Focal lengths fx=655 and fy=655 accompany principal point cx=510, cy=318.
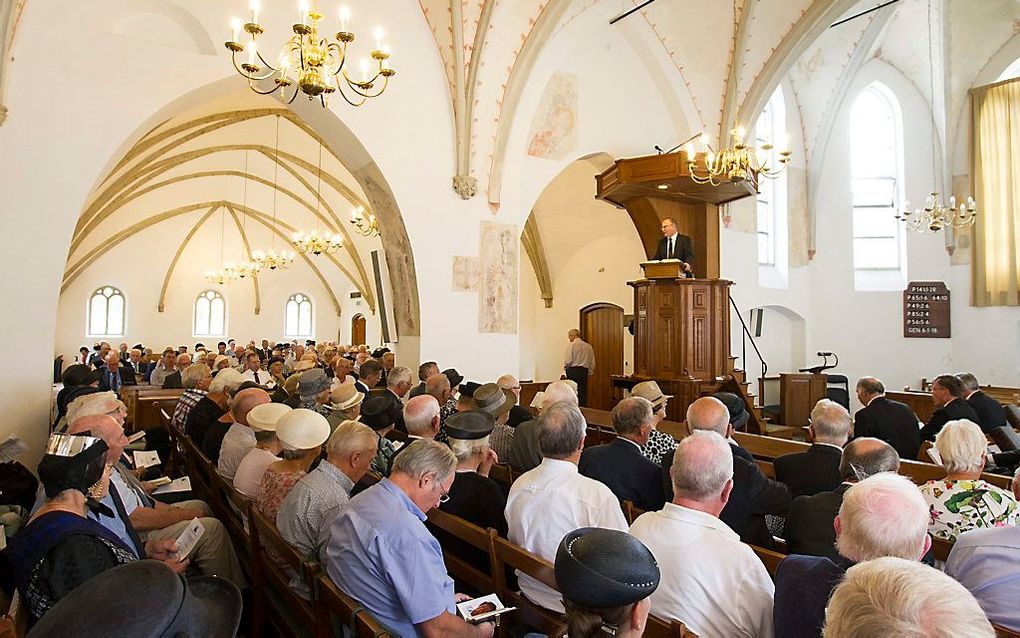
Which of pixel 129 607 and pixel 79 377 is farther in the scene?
pixel 79 377

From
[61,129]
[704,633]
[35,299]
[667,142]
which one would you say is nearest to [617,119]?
[667,142]

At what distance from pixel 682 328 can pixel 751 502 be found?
256 inches

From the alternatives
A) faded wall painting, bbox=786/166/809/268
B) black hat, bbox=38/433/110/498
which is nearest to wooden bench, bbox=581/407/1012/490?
black hat, bbox=38/433/110/498

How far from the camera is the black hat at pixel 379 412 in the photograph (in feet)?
16.0

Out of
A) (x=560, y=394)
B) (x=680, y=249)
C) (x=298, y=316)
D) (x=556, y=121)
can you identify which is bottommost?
(x=560, y=394)

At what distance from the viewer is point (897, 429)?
20.0 ft

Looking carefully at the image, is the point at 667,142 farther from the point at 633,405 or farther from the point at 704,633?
the point at 704,633

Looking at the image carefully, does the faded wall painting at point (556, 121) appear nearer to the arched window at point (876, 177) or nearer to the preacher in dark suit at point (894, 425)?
the preacher in dark suit at point (894, 425)

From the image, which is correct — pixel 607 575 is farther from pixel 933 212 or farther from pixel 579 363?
pixel 933 212

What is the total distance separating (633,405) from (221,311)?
82.6 feet

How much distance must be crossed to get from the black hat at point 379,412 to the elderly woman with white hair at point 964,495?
11.1 ft

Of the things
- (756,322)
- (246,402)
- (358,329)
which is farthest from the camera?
(358,329)

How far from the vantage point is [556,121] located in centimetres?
1100

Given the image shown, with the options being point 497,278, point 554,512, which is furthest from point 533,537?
point 497,278
